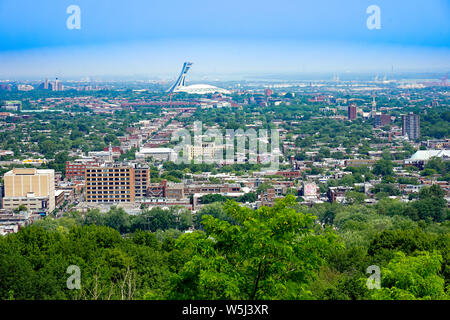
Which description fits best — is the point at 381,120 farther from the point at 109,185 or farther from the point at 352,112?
the point at 109,185

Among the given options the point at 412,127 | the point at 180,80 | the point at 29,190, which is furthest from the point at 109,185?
the point at 180,80

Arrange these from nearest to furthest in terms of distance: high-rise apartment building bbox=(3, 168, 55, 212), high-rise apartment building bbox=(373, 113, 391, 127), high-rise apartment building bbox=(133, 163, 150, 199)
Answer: high-rise apartment building bbox=(3, 168, 55, 212) < high-rise apartment building bbox=(133, 163, 150, 199) < high-rise apartment building bbox=(373, 113, 391, 127)

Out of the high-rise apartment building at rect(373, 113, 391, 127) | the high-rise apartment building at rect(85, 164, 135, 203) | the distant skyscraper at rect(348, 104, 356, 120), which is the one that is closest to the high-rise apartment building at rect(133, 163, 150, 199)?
the high-rise apartment building at rect(85, 164, 135, 203)

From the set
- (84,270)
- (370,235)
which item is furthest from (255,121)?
(84,270)

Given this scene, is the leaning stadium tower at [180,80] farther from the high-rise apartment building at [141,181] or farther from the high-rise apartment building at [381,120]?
the high-rise apartment building at [141,181]

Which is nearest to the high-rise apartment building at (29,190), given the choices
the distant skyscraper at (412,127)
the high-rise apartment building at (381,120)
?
the distant skyscraper at (412,127)

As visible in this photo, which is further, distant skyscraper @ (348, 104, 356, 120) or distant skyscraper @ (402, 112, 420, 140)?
distant skyscraper @ (348, 104, 356, 120)

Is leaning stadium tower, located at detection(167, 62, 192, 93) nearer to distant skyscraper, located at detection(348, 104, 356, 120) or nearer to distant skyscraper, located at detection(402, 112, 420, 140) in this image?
distant skyscraper, located at detection(348, 104, 356, 120)
